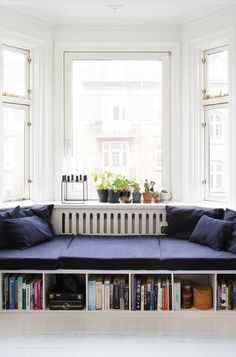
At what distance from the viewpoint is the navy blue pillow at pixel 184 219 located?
381cm

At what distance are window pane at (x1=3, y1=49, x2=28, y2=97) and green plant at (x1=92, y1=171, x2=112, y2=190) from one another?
123 cm

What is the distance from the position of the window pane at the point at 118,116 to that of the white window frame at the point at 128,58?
63 mm

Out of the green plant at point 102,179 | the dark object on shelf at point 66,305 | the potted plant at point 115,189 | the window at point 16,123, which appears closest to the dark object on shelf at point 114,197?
the potted plant at point 115,189

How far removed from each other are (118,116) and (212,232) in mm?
1800

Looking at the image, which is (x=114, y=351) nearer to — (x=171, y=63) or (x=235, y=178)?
(x=235, y=178)

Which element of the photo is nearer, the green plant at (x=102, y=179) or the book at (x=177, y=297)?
the book at (x=177, y=297)

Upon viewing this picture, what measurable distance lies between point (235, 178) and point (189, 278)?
113cm

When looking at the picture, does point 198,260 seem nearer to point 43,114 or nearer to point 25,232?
point 25,232

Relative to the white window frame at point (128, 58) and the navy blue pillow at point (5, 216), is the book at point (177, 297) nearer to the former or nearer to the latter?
the white window frame at point (128, 58)

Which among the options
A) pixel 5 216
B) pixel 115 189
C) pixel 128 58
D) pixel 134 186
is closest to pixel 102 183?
pixel 115 189

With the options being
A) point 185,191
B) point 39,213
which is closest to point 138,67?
point 185,191

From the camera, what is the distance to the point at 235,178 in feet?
12.8

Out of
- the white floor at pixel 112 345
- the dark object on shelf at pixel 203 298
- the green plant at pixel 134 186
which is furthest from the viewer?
the green plant at pixel 134 186

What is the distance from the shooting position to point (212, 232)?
137 inches
